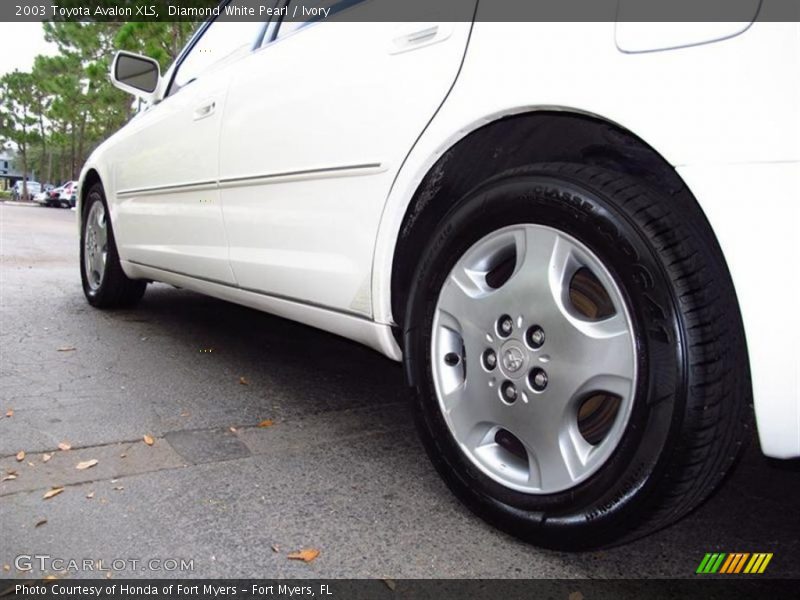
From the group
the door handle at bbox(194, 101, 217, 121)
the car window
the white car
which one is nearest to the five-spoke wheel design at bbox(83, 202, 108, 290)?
the car window

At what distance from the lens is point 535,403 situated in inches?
64.3

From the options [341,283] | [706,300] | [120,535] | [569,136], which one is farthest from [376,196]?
[120,535]

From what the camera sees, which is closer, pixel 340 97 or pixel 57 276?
pixel 340 97

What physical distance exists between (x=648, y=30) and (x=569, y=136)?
0.39 meters

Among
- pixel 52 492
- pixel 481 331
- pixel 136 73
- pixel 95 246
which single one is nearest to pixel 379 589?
pixel 481 331

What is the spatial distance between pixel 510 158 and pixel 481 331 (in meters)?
0.49

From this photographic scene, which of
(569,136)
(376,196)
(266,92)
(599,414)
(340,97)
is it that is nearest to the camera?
(599,414)

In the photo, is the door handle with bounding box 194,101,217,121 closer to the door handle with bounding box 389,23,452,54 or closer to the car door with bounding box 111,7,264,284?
the car door with bounding box 111,7,264,284

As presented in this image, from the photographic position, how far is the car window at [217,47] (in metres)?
3.15

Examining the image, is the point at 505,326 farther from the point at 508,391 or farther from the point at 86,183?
the point at 86,183

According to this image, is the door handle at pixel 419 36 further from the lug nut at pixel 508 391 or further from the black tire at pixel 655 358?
the lug nut at pixel 508 391

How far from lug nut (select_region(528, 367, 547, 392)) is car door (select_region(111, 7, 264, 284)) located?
167 centimetres

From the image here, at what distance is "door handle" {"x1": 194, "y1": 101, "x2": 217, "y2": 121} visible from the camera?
3.01 metres

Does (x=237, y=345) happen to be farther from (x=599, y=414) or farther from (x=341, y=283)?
(x=599, y=414)
